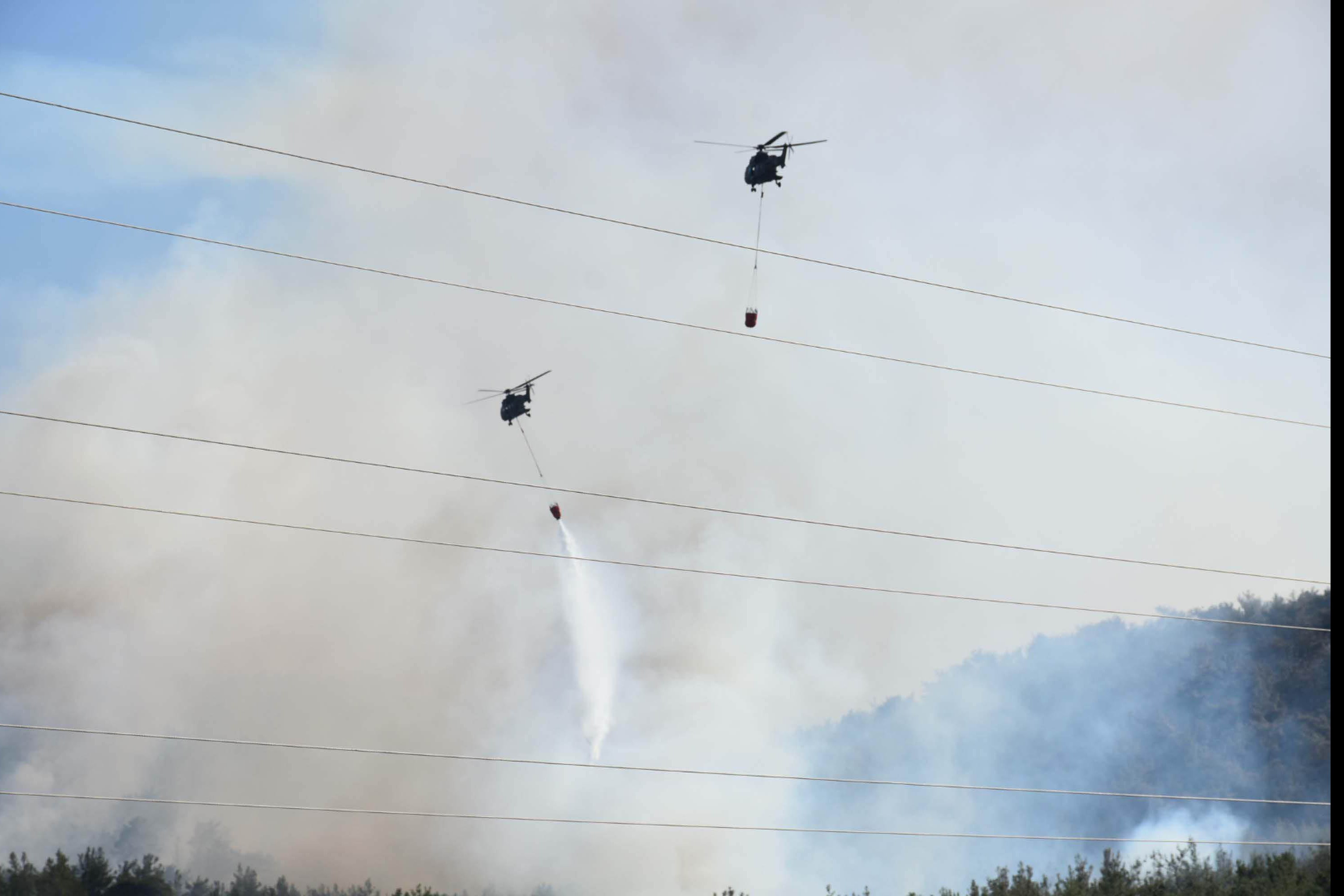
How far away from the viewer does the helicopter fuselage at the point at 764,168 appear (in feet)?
115

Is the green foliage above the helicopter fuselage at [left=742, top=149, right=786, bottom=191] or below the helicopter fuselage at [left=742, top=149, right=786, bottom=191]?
below

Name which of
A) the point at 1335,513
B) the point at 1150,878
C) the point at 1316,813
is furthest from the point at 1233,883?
the point at 1316,813

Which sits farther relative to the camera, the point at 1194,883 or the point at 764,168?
the point at 1194,883

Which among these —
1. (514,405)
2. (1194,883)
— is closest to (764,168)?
(514,405)

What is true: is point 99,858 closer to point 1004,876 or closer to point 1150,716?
point 1004,876

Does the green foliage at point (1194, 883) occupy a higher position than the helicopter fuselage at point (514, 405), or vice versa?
the helicopter fuselage at point (514, 405)

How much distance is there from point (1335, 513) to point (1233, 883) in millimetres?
43588

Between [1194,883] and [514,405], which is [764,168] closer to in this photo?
[514,405]

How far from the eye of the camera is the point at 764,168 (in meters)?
35.4

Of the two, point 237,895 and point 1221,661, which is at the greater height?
point 1221,661

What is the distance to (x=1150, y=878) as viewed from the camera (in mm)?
46688

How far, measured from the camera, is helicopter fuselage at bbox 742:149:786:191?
3519 cm

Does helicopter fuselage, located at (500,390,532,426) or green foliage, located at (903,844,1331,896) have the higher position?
helicopter fuselage, located at (500,390,532,426)

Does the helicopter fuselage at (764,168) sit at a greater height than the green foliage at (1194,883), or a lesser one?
greater
